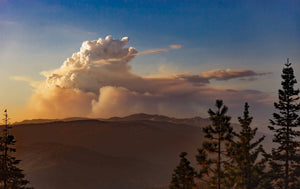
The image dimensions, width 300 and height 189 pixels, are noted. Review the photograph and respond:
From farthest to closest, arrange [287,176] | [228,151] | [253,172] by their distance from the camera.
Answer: [287,176] < [253,172] < [228,151]

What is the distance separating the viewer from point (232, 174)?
42.0m

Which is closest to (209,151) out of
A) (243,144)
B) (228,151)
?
(228,151)

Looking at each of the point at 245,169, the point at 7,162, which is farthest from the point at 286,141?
the point at 7,162

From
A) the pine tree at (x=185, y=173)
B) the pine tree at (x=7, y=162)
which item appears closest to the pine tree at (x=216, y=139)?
the pine tree at (x=185, y=173)

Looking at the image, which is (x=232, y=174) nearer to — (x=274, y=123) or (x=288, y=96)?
(x=274, y=123)

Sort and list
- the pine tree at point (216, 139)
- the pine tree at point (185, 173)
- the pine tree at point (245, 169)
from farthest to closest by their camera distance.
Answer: the pine tree at point (185, 173) → the pine tree at point (245, 169) → the pine tree at point (216, 139)

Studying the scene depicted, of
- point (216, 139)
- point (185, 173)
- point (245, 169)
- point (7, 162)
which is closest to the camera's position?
point (216, 139)

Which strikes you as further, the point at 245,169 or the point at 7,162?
the point at 7,162

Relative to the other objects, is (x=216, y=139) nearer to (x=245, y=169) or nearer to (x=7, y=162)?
(x=245, y=169)

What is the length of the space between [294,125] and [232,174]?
474 inches

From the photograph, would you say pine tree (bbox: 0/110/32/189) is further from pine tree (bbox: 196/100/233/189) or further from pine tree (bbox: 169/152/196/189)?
pine tree (bbox: 196/100/233/189)

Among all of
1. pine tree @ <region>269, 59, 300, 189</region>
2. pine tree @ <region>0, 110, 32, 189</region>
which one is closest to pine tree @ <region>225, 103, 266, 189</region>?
pine tree @ <region>269, 59, 300, 189</region>

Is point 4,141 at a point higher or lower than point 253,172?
higher

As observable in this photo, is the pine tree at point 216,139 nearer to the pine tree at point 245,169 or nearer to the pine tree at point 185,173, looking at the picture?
the pine tree at point 245,169
